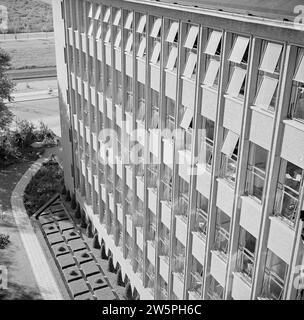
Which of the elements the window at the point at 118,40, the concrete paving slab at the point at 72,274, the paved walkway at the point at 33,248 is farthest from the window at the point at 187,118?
the paved walkway at the point at 33,248

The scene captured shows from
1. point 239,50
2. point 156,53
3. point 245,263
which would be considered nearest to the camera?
point 239,50

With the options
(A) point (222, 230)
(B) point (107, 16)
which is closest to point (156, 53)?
(B) point (107, 16)

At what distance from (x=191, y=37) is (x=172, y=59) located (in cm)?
213

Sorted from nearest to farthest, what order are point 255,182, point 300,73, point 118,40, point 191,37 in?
point 300,73
point 255,182
point 191,37
point 118,40

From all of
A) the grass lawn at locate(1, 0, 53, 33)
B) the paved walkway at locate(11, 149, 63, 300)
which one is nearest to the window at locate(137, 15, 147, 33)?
the paved walkway at locate(11, 149, 63, 300)

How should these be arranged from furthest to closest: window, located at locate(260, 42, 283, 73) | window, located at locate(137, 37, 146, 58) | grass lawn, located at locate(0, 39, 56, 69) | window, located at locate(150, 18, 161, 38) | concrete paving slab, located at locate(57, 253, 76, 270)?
1. grass lawn, located at locate(0, 39, 56, 69)
2. concrete paving slab, located at locate(57, 253, 76, 270)
3. window, located at locate(137, 37, 146, 58)
4. window, located at locate(150, 18, 161, 38)
5. window, located at locate(260, 42, 283, 73)

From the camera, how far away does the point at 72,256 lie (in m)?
34.6

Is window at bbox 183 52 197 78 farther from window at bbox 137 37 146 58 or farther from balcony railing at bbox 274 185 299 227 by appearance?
balcony railing at bbox 274 185 299 227

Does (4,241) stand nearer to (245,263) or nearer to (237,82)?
(245,263)

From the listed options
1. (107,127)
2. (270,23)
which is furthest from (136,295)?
(270,23)

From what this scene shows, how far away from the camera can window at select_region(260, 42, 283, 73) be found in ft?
47.2

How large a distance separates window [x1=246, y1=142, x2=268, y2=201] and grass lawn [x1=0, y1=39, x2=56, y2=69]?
9056 centimetres

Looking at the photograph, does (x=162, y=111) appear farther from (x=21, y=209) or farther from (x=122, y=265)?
(x=21, y=209)

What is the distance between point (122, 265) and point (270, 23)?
2223cm
